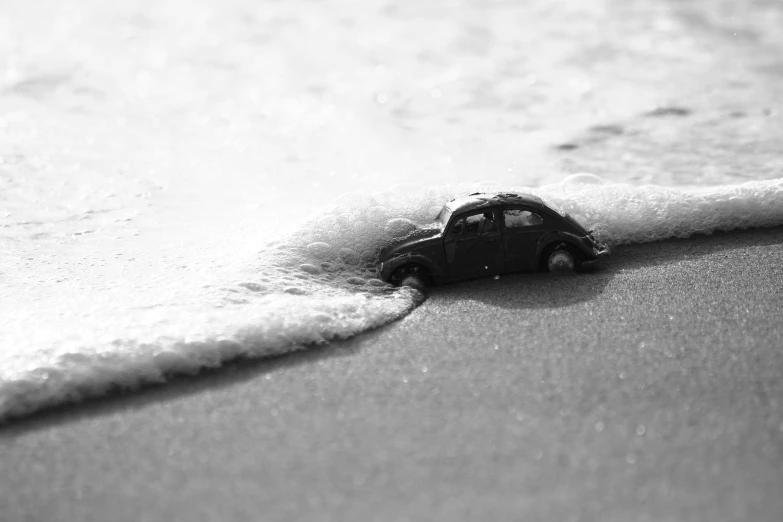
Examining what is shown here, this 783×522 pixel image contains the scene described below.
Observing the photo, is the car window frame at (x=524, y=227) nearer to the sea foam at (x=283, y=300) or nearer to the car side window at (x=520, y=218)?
the car side window at (x=520, y=218)

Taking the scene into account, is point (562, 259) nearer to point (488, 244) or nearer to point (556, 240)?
point (556, 240)

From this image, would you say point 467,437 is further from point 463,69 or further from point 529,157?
point 463,69

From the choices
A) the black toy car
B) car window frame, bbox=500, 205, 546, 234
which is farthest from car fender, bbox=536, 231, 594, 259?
car window frame, bbox=500, 205, 546, 234

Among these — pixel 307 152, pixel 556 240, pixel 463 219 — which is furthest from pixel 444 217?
pixel 307 152

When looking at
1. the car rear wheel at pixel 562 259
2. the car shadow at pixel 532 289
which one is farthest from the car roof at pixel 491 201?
the car shadow at pixel 532 289

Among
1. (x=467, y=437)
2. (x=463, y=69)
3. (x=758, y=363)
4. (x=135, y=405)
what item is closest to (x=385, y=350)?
(x=467, y=437)
